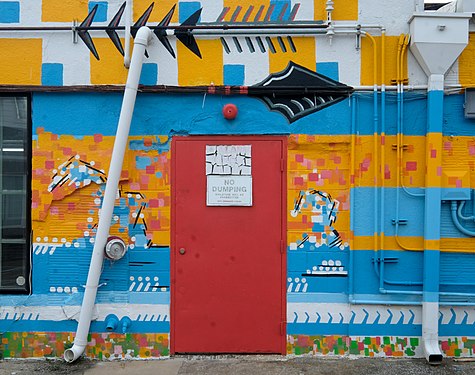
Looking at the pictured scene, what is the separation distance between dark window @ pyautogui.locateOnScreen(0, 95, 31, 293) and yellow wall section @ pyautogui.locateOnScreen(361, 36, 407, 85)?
3.41 m

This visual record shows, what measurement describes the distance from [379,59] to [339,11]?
0.62 meters

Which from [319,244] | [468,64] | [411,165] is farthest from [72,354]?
[468,64]

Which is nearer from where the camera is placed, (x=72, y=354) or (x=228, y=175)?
(x=72, y=354)

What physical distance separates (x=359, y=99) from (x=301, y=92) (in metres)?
0.58

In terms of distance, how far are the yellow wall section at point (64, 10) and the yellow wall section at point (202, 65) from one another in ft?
3.40

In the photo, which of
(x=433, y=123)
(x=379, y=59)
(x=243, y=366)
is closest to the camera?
(x=243, y=366)

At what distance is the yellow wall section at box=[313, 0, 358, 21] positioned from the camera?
16.6 feet

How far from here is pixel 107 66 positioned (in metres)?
5.13

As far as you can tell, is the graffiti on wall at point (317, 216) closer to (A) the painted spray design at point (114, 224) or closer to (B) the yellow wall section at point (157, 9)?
(A) the painted spray design at point (114, 224)

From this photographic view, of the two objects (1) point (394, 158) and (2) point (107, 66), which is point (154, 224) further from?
(1) point (394, 158)

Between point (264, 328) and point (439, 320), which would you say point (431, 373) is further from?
point (264, 328)

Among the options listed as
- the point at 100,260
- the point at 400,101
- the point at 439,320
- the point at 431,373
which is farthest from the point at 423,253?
the point at 100,260

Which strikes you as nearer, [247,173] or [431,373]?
[431,373]

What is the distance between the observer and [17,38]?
515cm
